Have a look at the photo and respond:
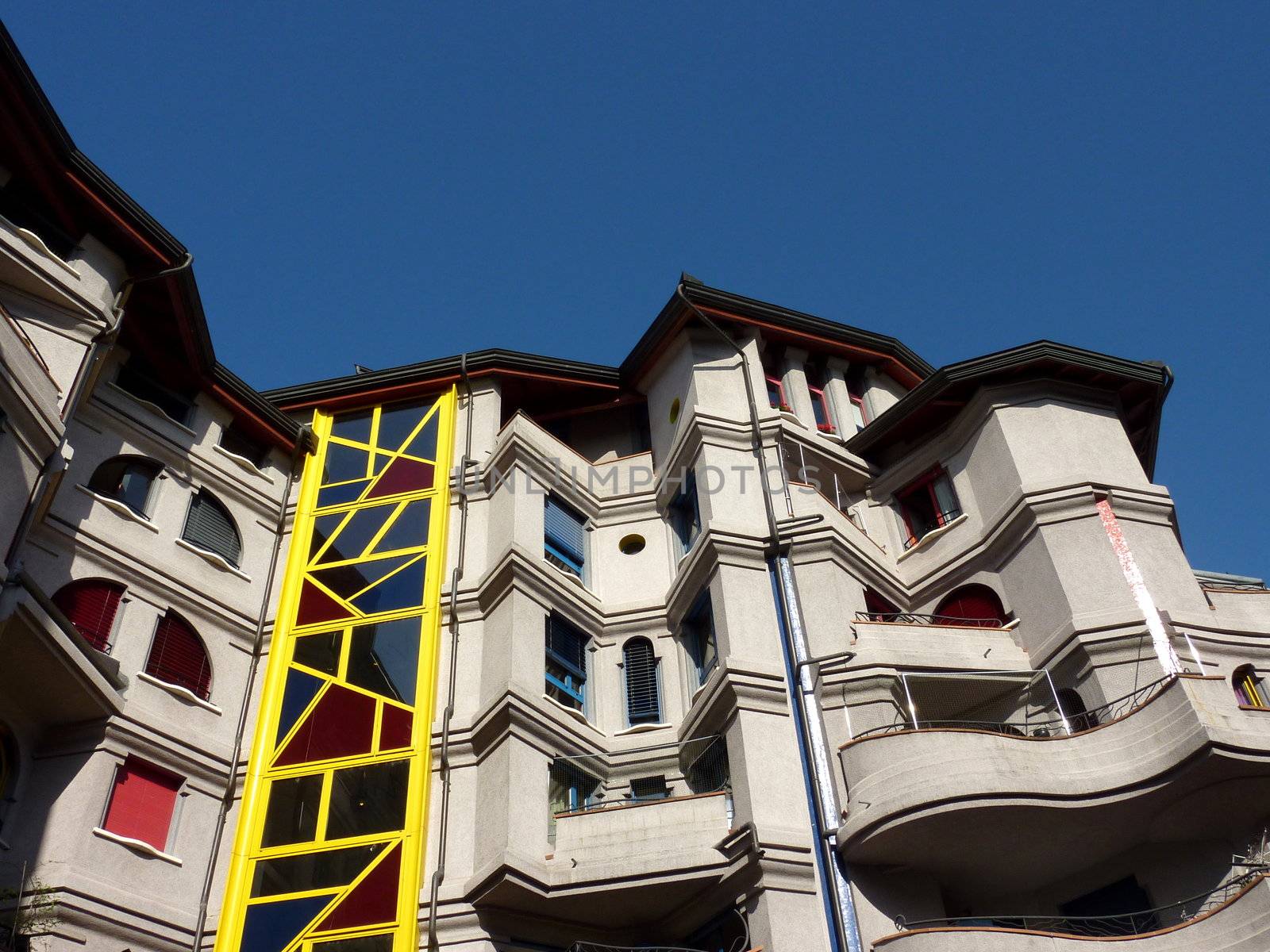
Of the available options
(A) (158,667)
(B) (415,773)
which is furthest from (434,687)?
(A) (158,667)

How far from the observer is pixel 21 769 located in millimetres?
19766

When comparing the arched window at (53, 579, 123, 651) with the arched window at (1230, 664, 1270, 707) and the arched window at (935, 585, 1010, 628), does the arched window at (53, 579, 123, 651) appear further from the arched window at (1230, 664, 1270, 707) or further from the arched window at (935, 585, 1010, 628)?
the arched window at (1230, 664, 1270, 707)

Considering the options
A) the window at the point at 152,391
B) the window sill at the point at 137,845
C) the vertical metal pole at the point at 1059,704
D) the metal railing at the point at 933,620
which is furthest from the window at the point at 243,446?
the vertical metal pole at the point at 1059,704

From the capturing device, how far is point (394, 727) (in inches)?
895

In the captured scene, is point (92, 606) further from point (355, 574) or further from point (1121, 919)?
point (1121, 919)

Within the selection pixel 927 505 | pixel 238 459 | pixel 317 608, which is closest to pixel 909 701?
pixel 927 505

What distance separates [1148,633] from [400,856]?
1343 cm

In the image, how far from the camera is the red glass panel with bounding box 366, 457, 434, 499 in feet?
91.0

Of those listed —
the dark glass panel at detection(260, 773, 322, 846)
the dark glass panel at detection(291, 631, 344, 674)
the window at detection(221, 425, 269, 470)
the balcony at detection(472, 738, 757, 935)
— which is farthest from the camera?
the window at detection(221, 425, 269, 470)

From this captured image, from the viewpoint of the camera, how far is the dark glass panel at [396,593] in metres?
25.1

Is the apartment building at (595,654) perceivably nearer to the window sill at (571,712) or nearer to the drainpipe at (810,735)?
the drainpipe at (810,735)

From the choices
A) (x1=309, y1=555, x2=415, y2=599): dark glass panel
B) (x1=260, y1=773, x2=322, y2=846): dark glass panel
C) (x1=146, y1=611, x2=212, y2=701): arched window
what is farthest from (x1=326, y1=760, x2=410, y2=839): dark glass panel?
(x1=309, y1=555, x2=415, y2=599): dark glass panel

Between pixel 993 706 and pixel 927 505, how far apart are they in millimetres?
6262

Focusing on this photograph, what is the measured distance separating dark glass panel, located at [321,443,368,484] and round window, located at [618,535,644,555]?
6370 millimetres
